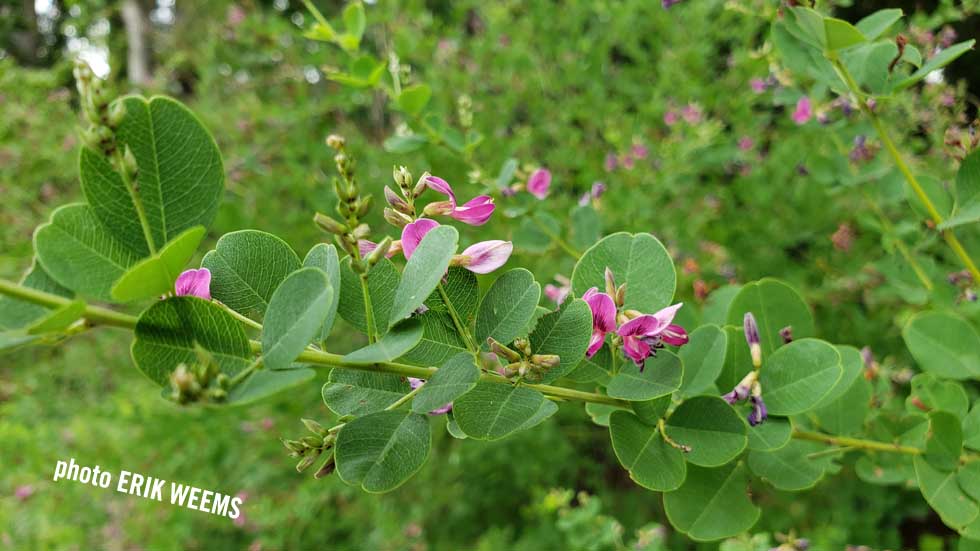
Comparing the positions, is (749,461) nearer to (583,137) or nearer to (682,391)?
(682,391)

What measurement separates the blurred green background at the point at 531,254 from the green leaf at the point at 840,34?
3.35ft

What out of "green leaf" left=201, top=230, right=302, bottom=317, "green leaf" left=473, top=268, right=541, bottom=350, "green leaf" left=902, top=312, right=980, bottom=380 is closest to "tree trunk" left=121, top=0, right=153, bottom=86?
"green leaf" left=201, top=230, right=302, bottom=317

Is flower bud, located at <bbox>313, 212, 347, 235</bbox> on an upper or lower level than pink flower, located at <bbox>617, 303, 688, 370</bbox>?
upper

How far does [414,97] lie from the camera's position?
3.29 feet

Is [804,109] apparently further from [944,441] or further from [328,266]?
[328,266]

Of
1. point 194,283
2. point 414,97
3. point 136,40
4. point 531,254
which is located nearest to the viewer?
point 194,283

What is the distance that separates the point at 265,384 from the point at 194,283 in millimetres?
128

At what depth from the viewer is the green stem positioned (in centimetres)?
37

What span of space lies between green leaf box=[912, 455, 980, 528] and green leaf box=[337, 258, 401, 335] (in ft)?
1.76

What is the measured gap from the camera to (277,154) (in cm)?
288

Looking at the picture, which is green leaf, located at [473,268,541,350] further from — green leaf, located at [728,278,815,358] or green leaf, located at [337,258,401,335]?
green leaf, located at [728,278,815,358]

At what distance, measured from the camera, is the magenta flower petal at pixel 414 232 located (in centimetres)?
47

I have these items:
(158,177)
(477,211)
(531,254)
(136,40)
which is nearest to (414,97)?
(477,211)

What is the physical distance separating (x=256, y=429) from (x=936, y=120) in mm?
2252
